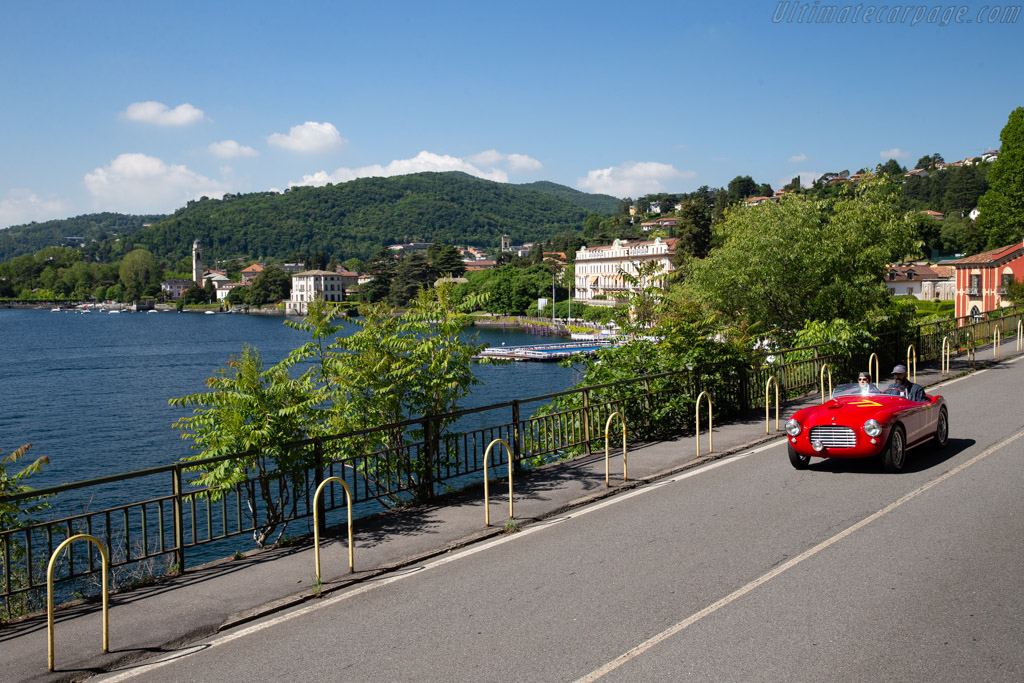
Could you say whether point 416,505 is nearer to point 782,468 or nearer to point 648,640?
point 648,640

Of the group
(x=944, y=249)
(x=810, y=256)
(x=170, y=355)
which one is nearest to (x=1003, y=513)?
(x=810, y=256)

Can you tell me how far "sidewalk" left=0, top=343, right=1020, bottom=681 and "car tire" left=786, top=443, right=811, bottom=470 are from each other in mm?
393

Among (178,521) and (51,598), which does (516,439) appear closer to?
→ (178,521)

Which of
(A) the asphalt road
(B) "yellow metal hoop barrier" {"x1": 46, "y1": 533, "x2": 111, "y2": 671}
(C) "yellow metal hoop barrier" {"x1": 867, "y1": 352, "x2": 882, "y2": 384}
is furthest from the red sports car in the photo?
(B) "yellow metal hoop barrier" {"x1": 46, "y1": 533, "x2": 111, "y2": 671}

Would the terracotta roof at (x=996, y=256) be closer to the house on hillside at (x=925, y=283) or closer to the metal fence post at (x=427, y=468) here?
the house on hillside at (x=925, y=283)

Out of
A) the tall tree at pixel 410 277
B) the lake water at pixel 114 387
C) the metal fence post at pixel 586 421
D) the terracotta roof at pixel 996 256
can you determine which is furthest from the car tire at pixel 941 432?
the tall tree at pixel 410 277

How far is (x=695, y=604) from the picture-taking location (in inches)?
279

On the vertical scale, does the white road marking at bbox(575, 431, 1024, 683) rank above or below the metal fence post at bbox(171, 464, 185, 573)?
below

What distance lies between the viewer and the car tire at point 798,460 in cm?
1253

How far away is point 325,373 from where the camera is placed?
10969 millimetres

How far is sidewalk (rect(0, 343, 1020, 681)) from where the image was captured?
6.41 metres

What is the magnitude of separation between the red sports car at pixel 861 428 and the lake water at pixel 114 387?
16.7ft

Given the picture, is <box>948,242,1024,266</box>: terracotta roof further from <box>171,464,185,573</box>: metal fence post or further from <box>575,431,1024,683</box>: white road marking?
<box>171,464,185,573</box>: metal fence post

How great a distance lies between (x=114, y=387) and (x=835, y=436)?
6316 cm
